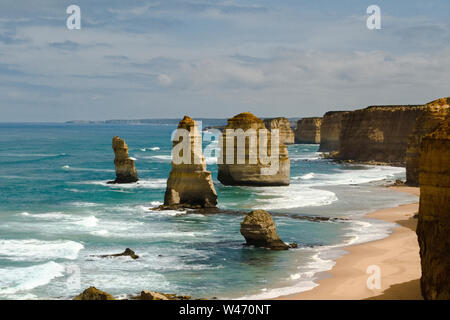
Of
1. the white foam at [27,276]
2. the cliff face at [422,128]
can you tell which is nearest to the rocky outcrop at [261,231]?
the white foam at [27,276]

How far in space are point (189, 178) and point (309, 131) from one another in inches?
4754

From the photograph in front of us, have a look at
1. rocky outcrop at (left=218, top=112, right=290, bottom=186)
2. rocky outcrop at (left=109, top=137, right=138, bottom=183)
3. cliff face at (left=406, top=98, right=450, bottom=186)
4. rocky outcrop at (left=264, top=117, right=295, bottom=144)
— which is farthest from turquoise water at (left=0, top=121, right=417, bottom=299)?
rocky outcrop at (left=264, top=117, right=295, bottom=144)

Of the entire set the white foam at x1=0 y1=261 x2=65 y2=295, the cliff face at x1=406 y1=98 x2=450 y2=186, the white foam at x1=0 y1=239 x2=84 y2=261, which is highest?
the cliff face at x1=406 y1=98 x2=450 y2=186

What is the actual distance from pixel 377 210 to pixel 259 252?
60.2 ft

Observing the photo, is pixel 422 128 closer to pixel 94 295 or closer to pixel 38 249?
pixel 38 249

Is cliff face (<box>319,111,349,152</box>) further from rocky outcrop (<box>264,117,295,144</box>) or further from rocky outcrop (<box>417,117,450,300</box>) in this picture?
rocky outcrop (<box>417,117,450,300</box>)

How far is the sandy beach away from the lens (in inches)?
821

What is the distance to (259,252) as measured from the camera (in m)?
28.7

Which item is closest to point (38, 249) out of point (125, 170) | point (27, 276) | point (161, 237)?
point (27, 276)

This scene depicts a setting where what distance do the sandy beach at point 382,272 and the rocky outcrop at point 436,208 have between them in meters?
2.77

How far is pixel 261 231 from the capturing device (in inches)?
1152

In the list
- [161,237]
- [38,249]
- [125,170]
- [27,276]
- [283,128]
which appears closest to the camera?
[27,276]

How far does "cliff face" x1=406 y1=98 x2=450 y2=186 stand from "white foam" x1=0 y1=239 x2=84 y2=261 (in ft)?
109
